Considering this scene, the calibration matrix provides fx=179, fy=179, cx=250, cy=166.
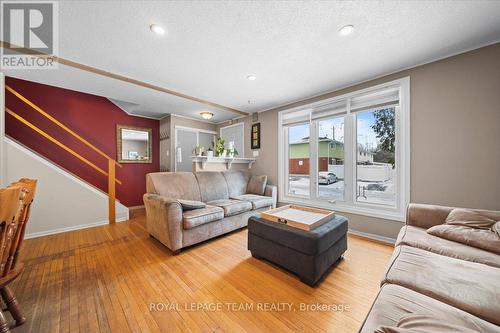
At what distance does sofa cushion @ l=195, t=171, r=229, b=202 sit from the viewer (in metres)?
3.48

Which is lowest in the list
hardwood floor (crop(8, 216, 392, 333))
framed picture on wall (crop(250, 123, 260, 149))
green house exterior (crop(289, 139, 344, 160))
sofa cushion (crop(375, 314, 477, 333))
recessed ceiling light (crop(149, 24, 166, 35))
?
hardwood floor (crop(8, 216, 392, 333))

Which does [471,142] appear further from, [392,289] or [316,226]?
[392,289]

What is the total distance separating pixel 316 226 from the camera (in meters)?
1.92

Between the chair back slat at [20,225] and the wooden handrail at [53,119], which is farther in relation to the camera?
the wooden handrail at [53,119]

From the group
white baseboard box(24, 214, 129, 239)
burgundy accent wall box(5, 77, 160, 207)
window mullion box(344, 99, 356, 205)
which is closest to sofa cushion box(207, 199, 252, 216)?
window mullion box(344, 99, 356, 205)

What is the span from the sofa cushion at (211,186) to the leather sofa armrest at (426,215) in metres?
2.92

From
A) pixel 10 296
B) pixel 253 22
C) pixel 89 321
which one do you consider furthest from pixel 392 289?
pixel 10 296

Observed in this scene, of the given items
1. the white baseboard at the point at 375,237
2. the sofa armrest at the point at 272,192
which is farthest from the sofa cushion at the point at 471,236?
the sofa armrest at the point at 272,192

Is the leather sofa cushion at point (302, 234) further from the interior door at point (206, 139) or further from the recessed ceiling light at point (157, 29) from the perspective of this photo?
the interior door at point (206, 139)

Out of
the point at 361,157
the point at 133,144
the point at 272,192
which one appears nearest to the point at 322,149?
the point at 361,157

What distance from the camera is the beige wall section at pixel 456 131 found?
2006mm

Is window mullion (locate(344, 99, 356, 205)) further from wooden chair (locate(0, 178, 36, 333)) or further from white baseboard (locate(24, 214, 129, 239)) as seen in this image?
white baseboard (locate(24, 214, 129, 239))

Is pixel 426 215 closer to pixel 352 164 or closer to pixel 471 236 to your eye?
pixel 471 236

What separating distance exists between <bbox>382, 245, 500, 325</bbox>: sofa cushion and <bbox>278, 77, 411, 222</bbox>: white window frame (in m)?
1.49
